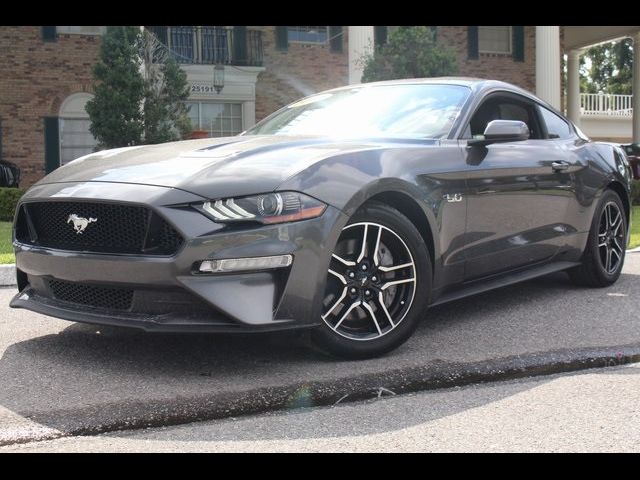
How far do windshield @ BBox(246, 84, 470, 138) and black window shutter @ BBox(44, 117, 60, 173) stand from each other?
15139 millimetres

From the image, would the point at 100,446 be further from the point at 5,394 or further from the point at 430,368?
the point at 430,368

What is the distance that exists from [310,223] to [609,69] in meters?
58.9

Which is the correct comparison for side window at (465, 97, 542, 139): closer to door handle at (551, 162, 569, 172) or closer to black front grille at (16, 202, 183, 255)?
door handle at (551, 162, 569, 172)

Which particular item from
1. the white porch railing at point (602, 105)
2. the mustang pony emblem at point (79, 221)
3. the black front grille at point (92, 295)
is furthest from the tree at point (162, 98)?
the white porch railing at point (602, 105)

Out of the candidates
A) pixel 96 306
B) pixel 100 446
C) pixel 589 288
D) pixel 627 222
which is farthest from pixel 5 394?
pixel 627 222

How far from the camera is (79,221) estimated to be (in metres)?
3.84

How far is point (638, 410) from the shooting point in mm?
3434

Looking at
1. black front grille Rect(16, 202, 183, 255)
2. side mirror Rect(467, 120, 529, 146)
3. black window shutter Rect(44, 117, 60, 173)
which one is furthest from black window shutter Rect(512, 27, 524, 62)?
black front grille Rect(16, 202, 183, 255)

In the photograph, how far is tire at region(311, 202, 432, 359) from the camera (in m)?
4.00

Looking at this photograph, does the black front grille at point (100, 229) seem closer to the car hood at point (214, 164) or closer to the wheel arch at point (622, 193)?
the car hood at point (214, 164)

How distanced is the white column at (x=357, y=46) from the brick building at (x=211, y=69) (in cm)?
2

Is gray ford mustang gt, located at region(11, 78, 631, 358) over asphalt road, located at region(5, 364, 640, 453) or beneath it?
over

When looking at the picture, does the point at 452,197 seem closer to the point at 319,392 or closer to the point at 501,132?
the point at 501,132

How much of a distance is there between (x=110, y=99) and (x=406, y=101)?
11.7 meters
